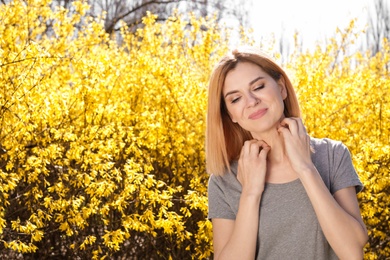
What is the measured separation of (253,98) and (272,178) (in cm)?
24

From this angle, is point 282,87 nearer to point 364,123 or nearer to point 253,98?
point 253,98

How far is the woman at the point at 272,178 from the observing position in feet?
6.22

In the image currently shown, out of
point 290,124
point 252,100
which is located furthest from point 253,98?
point 290,124

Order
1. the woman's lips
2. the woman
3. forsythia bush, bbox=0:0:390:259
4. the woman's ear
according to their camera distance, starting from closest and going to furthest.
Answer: the woman → the woman's lips → the woman's ear → forsythia bush, bbox=0:0:390:259

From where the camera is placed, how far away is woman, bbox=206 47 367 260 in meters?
1.90

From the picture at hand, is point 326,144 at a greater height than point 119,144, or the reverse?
point 119,144

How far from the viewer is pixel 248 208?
197 cm

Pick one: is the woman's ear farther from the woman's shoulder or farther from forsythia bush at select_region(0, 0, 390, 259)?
forsythia bush at select_region(0, 0, 390, 259)

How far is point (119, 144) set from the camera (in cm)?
392

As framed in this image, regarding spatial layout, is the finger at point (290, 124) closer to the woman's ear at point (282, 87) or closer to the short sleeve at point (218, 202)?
the woman's ear at point (282, 87)

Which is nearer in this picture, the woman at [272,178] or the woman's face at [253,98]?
the woman at [272,178]

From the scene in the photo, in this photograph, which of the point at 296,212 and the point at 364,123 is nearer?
the point at 296,212

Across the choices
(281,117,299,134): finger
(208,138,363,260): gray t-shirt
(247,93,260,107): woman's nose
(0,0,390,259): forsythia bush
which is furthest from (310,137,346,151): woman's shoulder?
(0,0,390,259): forsythia bush

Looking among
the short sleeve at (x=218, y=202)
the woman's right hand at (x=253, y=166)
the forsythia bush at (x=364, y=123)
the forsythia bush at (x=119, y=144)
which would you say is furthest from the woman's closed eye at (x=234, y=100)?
the forsythia bush at (x=364, y=123)
